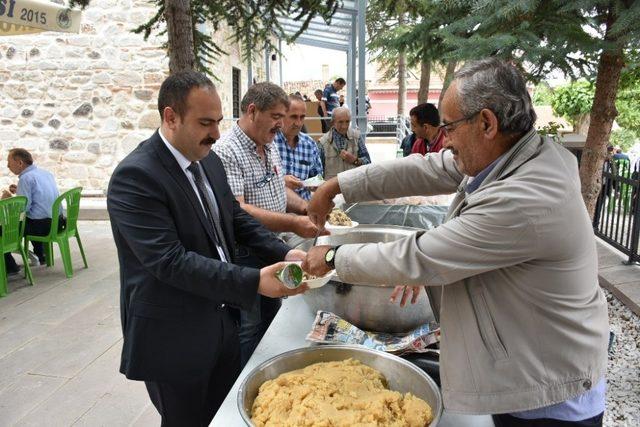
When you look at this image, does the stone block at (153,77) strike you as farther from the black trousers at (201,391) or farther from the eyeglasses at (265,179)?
the black trousers at (201,391)

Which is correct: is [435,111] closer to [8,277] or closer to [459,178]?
[459,178]

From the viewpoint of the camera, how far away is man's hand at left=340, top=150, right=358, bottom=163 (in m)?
5.86

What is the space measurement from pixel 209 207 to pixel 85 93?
27.1 ft

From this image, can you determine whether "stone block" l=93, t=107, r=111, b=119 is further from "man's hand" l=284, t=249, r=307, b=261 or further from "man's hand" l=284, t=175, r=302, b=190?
"man's hand" l=284, t=249, r=307, b=261

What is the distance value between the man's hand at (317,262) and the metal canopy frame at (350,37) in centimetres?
541

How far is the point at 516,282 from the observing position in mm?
1223

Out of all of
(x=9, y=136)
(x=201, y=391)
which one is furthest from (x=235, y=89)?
(x=201, y=391)

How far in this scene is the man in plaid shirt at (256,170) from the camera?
258 cm

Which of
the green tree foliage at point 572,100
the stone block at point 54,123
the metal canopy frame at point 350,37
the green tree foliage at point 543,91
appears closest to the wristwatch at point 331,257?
the green tree foliage at point 543,91

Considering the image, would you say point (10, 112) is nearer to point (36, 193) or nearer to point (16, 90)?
point (16, 90)

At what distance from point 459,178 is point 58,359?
11.7 feet

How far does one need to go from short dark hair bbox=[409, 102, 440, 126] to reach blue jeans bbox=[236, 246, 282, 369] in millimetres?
→ 3020

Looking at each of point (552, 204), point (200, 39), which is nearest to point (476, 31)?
point (200, 39)

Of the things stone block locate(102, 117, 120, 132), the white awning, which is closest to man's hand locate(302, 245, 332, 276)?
A: the white awning
